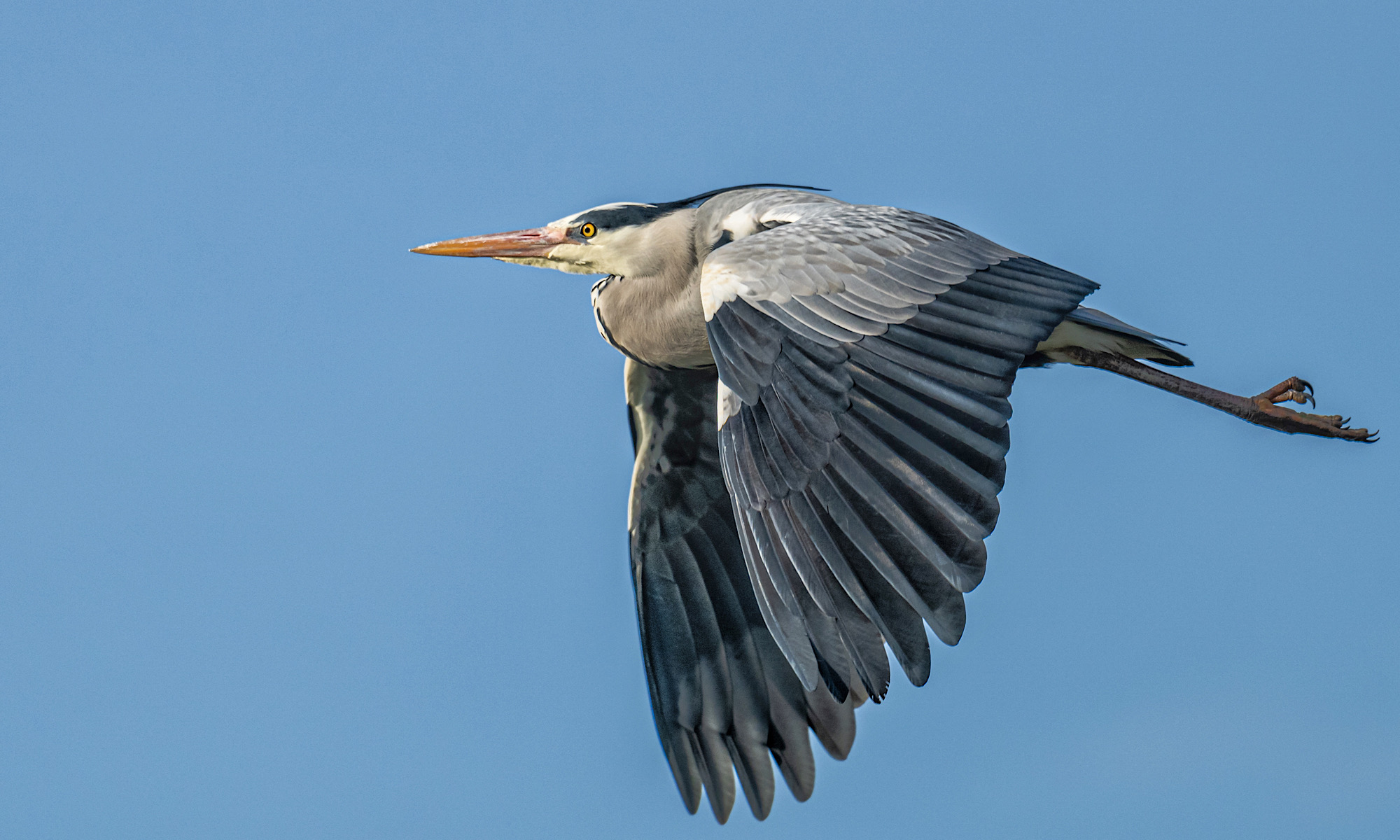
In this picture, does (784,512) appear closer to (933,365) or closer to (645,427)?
(933,365)

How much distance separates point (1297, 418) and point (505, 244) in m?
3.33

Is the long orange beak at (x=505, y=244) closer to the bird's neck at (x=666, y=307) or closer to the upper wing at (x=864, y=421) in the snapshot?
the bird's neck at (x=666, y=307)

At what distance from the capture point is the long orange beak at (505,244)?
6469 millimetres

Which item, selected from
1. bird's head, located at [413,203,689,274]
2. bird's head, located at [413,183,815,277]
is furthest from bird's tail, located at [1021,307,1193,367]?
bird's head, located at [413,203,689,274]

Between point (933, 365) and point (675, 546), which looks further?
point (675, 546)

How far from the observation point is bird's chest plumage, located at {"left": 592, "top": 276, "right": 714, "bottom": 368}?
5977mm

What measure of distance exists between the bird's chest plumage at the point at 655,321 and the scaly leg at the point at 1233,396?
1485 mm

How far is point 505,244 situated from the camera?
6555 mm

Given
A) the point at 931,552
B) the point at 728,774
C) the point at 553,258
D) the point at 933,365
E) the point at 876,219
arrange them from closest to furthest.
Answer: the point at 931,552
the point at 933,365
the point at 876,219
the point at 728,774
the point at 553,258

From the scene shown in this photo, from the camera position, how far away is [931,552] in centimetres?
406

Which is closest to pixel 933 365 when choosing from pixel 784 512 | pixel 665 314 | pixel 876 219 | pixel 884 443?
pixel 884 443

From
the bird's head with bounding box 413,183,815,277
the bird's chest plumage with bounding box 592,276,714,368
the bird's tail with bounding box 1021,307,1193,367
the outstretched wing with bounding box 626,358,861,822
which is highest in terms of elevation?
the bird's head with bounding box 413,183,815,277

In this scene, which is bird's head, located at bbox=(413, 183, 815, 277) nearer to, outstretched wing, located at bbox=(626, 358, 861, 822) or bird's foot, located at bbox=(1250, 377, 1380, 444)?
outstretched wing, located at bbox=(626, 358, 861, 822)

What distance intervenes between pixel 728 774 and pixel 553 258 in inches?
89.6
